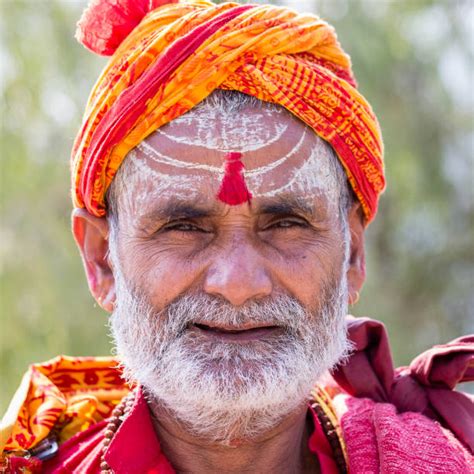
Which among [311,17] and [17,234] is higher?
[311,17]

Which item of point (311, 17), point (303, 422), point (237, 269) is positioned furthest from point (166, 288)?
point (311, 17)

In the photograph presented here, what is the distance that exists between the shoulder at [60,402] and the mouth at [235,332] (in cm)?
57

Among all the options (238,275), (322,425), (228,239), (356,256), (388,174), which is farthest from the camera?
(388,174)

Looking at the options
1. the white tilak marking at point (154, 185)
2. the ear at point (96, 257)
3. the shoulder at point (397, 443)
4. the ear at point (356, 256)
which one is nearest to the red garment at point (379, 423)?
the shoulder at point (397, 443)

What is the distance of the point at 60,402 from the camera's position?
2.69 metres

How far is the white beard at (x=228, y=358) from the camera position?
2213 millimetres

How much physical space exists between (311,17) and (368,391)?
1222 millimetres

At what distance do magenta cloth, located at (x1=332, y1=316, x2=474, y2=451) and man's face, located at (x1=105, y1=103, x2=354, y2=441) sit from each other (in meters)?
0.25

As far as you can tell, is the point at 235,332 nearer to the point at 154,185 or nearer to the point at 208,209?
the point at 208,209

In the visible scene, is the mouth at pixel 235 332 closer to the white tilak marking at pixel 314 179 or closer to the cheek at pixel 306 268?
the cheek at pixel 306 268

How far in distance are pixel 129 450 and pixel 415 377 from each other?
38.1 inches

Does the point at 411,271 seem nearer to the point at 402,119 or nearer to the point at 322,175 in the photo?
the point at 402,119

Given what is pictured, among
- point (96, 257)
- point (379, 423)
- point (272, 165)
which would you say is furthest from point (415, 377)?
point (96, 257)

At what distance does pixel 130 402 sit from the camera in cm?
254
